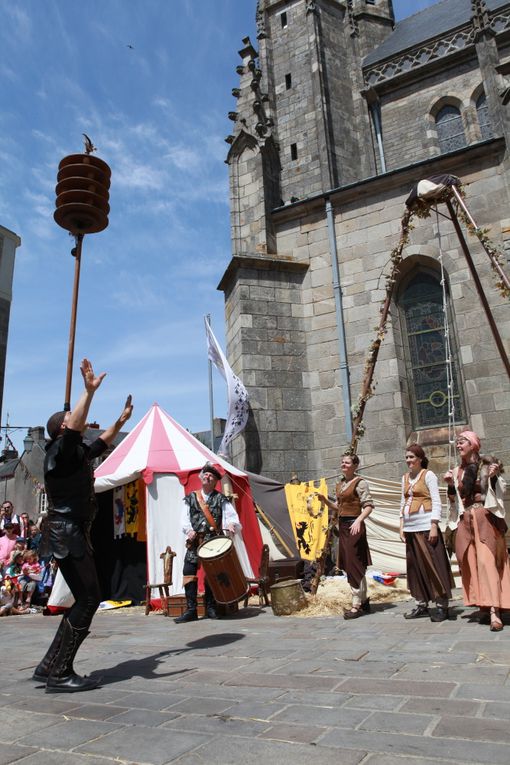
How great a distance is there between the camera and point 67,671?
344 cm

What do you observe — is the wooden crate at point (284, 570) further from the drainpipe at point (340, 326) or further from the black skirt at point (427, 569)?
the drainpipe at point (340, 326)

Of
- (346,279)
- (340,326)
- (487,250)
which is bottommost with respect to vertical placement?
(487,250)

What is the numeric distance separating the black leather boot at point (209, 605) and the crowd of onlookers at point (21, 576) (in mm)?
3094

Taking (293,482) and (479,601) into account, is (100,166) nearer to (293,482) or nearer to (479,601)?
(479,601)

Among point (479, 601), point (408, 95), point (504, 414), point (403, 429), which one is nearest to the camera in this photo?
point (479, 601)

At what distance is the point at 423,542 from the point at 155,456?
4624mm

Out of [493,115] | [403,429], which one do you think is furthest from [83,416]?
[493,115]

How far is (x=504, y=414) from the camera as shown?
35.3 ft

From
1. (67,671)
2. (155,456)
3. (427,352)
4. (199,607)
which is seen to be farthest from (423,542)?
(427,352)

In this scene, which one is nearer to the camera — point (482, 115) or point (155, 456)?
point (155, 456)

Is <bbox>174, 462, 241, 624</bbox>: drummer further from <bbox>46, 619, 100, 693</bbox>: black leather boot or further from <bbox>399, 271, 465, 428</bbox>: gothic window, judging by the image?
<bbox>399, 271, 465, 428</bbox>: gothic window

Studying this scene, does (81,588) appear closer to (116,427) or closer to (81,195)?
(116,427)

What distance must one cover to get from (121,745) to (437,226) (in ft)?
37.4

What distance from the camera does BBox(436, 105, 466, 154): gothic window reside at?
53.2 ft
